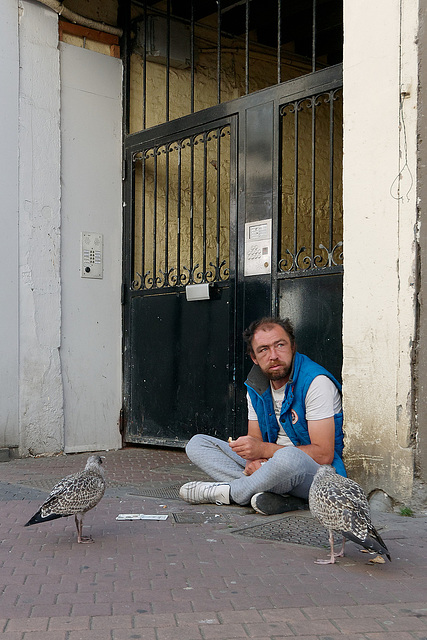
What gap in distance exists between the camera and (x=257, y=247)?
7.33 meters

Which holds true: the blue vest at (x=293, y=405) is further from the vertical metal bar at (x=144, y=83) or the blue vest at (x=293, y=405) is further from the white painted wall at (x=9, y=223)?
the vertical metal bar at (x=144, y=83)

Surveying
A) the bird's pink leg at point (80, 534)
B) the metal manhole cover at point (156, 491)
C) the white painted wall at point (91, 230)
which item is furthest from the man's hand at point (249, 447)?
the white painted wall at point (91, 230)

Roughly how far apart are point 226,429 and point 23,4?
203 inches

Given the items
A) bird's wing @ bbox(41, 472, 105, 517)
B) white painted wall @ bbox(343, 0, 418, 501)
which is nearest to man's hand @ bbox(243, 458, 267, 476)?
white painted wall @ bbox(343, 0, 418, 501)

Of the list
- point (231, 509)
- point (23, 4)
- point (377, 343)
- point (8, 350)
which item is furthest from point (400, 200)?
point (23, 4)

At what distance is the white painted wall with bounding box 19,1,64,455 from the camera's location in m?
8.11

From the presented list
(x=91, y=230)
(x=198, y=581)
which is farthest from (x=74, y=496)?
(x=91, y=230)

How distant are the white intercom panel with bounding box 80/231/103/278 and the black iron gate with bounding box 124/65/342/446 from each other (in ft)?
1.11

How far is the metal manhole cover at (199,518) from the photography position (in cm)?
493

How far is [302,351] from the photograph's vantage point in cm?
679

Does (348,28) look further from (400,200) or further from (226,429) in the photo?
(226,429)

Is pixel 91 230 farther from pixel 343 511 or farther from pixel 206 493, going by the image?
pixel 343 511

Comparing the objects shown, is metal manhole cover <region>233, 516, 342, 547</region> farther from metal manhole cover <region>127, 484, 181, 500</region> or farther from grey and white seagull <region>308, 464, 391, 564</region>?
metal manhole cover <region>127, 484, 181, 500</region>

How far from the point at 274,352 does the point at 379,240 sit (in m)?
1.11
